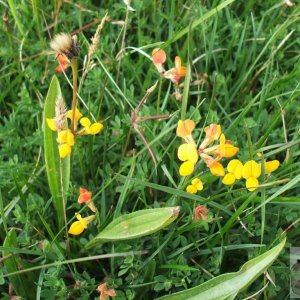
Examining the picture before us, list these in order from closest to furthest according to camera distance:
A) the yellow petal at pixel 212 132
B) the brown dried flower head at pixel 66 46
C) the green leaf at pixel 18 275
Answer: the brown dried flower head at pixel 66 46 < the yellow petal at pixel 212 132 < the green leaf at pixel 18 275

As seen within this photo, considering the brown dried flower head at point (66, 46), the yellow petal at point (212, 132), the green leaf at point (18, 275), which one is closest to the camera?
the brown dried flower head at point (66, 46)

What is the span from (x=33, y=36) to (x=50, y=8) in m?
0.12

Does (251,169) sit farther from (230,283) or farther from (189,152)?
(230,283)

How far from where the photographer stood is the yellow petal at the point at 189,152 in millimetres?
1066

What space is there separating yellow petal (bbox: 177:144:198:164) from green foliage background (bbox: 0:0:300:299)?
0.06 metres

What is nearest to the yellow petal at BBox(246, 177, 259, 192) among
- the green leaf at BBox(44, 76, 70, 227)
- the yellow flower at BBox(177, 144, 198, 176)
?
the yellow flower at BBox(177, 144, 198, 176)

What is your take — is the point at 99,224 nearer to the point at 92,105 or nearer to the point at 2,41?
the point at 92,105

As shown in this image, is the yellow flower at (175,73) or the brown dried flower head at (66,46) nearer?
the brown dried flower head at (66,46)

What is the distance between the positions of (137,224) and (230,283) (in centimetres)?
23

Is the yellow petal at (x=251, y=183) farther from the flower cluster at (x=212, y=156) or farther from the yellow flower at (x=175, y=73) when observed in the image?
the yellow flower at (x=175, y=73)

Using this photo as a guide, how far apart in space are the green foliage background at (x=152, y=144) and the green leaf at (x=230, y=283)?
0.06m

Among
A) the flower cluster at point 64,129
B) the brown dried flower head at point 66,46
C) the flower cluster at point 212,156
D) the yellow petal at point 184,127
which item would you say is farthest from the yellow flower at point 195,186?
the brown dried flower head at point 66,46

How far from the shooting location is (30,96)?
1.56 meters

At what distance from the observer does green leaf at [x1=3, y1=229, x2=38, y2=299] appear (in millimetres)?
1167
